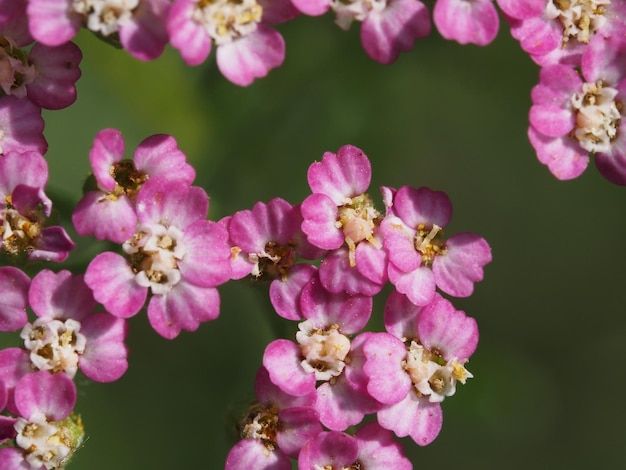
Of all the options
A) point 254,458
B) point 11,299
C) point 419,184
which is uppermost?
point 11,299

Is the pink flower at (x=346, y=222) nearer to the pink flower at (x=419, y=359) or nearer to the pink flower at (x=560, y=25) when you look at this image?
the pink flower at (x=419, y=359)

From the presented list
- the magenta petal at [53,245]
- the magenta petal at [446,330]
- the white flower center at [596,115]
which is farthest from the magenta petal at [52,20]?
the white flower center at [596,115]


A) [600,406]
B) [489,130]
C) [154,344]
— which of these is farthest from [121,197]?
[600,406]

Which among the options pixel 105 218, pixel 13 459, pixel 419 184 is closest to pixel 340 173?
pixel 105 218

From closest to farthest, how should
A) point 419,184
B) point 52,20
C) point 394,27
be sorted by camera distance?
point 52,20, point 394,27, point 419,184

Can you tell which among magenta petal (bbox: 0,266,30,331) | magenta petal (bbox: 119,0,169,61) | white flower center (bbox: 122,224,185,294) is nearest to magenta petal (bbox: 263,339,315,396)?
white flower center (bbox: 122,224,185,294)

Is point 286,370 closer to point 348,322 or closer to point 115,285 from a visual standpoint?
point 348,322
